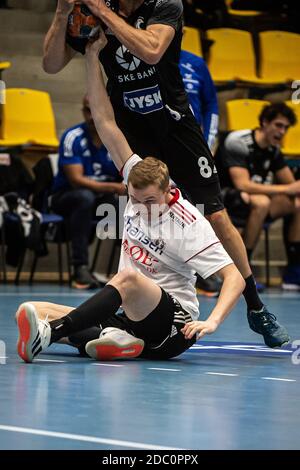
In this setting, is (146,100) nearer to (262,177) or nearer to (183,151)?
(183,151)

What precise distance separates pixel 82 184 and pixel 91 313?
4.75 meters

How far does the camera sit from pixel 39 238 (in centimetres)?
879

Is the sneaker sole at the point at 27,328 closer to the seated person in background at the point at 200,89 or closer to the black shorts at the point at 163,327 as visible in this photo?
the black shorts at the point at 163,327

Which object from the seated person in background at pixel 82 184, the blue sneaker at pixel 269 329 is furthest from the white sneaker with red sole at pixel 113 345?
the seated person in background at pixel 82 184

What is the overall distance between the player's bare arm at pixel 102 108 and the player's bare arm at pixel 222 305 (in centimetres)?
75

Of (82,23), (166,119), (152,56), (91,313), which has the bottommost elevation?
(91,313)

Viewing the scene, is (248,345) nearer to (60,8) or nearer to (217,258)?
(217,258)

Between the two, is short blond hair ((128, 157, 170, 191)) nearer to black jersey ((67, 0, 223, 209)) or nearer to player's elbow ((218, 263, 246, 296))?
player's elbow ((218, 263, 246, 296))


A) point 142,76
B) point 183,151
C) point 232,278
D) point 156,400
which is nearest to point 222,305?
point 232,278

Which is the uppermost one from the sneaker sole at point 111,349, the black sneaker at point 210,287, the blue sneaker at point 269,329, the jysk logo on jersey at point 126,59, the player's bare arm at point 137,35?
the player's bare arm at point 137,35

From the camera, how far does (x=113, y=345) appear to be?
4.25 metres

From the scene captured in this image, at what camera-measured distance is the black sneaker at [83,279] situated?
27.4 ft

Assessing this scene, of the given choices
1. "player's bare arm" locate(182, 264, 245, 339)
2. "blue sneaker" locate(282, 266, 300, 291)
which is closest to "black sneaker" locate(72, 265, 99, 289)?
"blue sneaker" locate(282, 266, 300, 291)

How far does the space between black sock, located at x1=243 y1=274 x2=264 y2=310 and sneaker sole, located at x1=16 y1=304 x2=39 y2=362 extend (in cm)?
115
